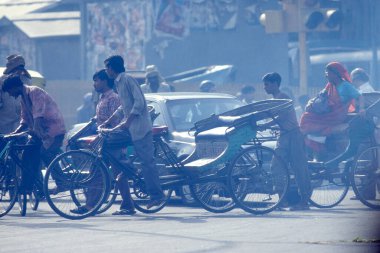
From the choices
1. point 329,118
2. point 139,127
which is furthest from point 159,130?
point 329,118

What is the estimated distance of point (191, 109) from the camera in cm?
1559

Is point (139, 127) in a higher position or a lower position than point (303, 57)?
lower

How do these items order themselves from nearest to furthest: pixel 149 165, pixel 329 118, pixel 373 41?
pixel 149 165
pixel 329 118
pixel 373 41

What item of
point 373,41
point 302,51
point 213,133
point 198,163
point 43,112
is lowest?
point 198,163

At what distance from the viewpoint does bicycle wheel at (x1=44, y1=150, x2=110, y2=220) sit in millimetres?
12406

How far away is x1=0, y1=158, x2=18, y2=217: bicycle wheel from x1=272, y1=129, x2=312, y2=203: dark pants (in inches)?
120

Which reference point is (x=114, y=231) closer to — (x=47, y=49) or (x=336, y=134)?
(x=336, y=134)

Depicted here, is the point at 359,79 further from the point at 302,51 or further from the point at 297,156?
the point at 297,156

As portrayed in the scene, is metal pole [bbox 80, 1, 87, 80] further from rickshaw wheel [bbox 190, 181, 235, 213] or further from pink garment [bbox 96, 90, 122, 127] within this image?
rickshaw wheel [bbox 190, 181, 235, 213]

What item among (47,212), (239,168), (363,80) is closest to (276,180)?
(239,168)

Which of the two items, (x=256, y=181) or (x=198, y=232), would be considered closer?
(x=198, y=232)

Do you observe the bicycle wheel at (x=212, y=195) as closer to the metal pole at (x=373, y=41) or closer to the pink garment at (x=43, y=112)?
the pink garment at (x=43, y=112)

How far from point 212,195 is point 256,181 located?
0.52m

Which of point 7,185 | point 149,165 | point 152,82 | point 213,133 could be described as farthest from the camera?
point 152,82
